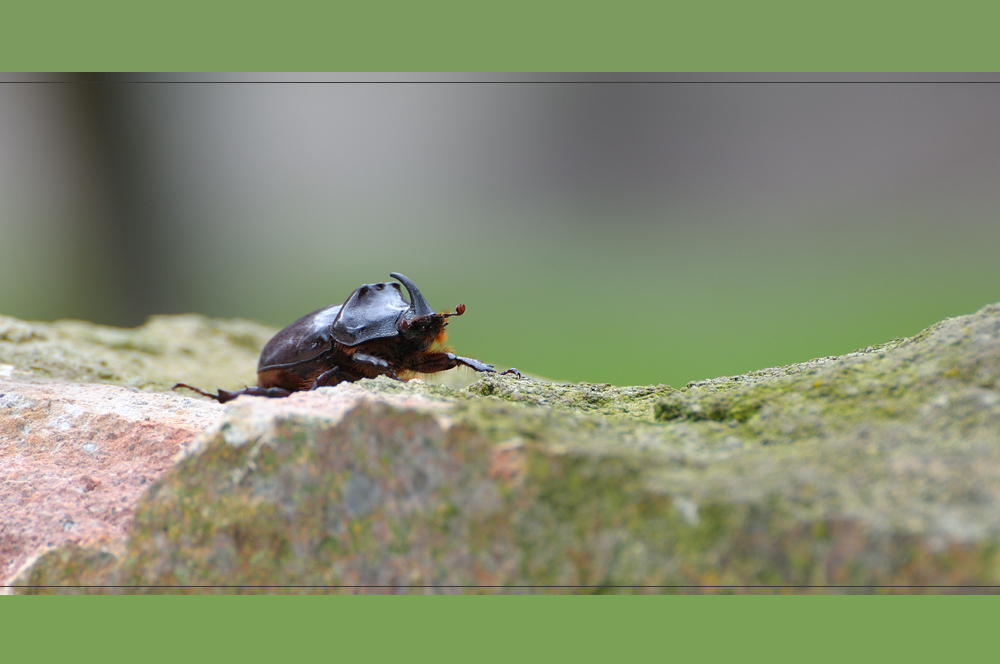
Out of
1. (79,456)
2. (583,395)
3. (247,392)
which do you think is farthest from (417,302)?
(79,456)

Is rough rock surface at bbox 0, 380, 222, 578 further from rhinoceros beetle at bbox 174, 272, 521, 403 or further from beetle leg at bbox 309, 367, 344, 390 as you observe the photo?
rhinoceros beetle at bbox 174, 272, 521, 403

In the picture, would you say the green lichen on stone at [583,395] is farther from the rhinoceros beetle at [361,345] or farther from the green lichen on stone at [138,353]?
the green lichen on stone at [138,353]

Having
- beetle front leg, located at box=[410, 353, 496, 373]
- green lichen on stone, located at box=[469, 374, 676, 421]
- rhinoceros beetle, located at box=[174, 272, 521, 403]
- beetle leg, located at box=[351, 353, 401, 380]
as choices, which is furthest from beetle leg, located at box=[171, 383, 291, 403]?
green lichen on stone, located at box=[469, 374, 676, 421]

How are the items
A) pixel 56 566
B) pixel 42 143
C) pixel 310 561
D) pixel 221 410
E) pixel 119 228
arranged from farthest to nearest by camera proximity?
pixel 119 228 → pixel 42 143 → pixel 221 410 → pixel 56 566 → pixel 310 561

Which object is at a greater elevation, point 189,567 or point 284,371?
point 284,371

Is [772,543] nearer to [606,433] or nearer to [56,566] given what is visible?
[606,433]

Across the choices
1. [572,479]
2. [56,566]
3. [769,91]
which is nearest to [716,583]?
[572,479]
